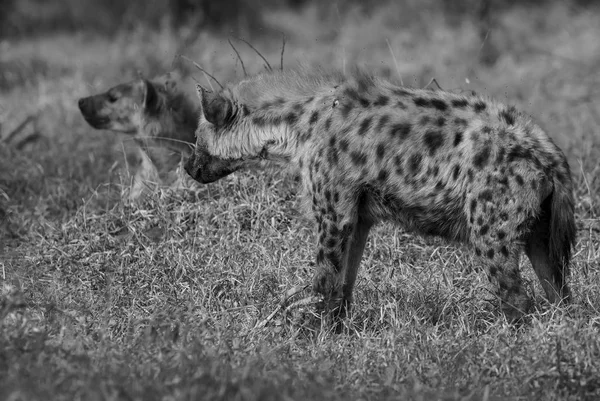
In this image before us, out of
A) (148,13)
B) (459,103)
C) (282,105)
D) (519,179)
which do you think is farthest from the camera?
(148,13)

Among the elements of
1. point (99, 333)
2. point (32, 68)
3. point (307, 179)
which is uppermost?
point (307, 179)

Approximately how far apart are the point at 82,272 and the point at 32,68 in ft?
20.0

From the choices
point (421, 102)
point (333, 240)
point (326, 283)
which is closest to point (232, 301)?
point (326, 283)

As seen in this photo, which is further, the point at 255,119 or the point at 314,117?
the point at 255,119

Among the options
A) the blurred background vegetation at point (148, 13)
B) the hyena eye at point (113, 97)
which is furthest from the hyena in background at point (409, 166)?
the blurred background vegetation at point (148, 13)

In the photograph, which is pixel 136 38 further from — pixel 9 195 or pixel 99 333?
pixel 99 333

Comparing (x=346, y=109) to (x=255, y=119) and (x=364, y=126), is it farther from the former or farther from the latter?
(x=255, y=119)

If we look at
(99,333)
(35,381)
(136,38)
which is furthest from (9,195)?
(136,38)

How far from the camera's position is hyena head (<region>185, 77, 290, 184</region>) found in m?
4.94

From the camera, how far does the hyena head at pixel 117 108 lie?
22.6ft

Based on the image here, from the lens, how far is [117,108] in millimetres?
6969

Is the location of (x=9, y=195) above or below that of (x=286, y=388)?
below

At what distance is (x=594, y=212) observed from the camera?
585 centimetres

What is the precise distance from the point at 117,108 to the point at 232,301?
257 cm
